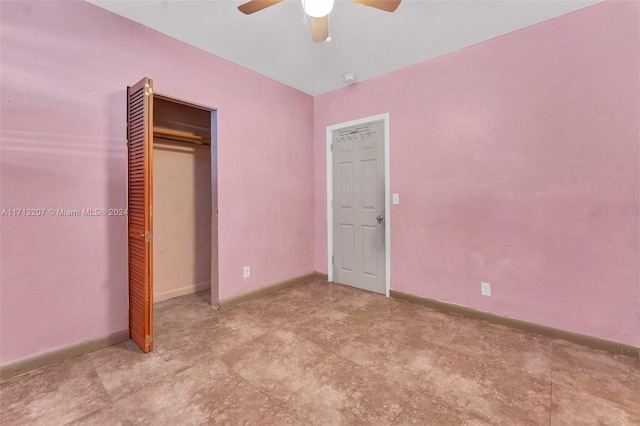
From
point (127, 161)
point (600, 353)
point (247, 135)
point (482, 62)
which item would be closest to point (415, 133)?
point (482, 62)

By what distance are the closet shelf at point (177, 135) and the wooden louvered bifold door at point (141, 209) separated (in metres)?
0.70

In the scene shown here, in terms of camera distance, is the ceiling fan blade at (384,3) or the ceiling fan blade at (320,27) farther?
the ceiling fan blade at (320,27)

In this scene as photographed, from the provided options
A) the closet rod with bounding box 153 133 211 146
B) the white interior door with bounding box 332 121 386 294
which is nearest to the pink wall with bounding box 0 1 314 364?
the closet rod with bounding box 153 133 211 146

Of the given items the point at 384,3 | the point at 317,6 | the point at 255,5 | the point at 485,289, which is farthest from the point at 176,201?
the point at 485,289

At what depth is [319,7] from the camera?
1535 millimetres

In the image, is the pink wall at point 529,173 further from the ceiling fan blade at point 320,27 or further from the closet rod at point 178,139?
the closet rod at point 178,139

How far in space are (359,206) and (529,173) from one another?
5.88 feet

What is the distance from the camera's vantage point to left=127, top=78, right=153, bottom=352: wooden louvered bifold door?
2016mm

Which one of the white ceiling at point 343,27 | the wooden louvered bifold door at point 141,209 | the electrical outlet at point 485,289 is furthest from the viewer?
the electrical outlet at point 485,289

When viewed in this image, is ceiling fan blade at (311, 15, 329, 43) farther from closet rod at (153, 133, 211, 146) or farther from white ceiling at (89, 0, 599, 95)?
closet rod at (153, 133, 211, 146)

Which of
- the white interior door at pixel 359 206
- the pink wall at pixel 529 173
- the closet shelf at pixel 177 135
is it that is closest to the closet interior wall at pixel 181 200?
the closet shelf at pixel 177 135

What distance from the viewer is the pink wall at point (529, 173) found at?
205 cm

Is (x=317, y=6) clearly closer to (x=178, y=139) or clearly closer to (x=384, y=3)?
(x=384, y=3)

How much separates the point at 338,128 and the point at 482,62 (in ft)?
5.77
